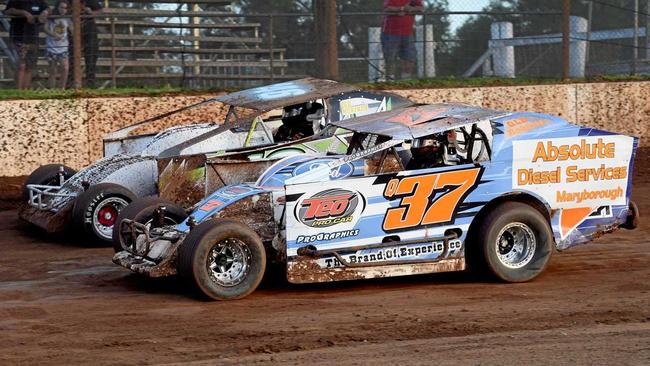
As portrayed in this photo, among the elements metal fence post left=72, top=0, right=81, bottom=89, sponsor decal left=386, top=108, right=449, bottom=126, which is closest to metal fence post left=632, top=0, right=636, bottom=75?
metal fence post left=72, top=0, right=81, bottom=89

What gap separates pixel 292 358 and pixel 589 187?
132 inches

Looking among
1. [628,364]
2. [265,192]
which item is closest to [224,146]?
[265,192]

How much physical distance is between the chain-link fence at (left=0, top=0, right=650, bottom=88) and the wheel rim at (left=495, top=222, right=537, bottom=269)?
801cm

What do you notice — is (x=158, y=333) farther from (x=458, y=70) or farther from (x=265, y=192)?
(x=458, y=70)

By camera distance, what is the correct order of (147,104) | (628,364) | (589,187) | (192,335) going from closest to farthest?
(628,364) → (192,335) → (589,187) → (147,104)

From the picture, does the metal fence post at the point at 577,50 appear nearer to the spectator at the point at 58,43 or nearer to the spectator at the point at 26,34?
the spectator at the point at 58,43

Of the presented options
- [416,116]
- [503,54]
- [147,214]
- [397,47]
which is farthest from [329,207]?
[503,54]

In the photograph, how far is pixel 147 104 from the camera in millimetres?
14344

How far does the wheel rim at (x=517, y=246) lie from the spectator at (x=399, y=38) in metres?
8.04

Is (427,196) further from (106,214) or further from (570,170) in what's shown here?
(106,214)

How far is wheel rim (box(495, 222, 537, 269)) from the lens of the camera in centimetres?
823

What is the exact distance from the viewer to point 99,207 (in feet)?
34.1

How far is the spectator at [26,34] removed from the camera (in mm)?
14602

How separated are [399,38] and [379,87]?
0.85 meters
